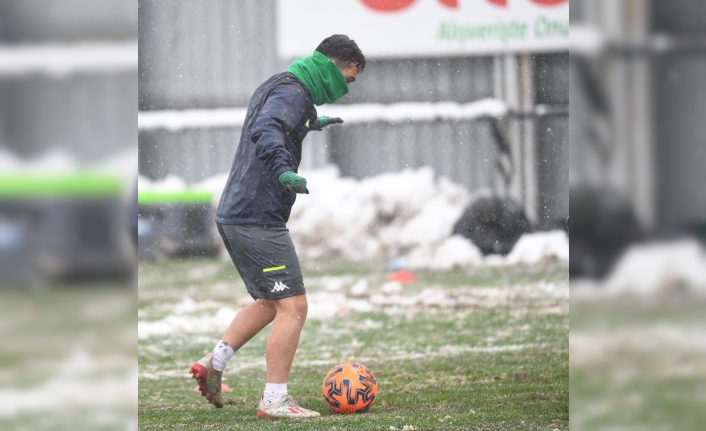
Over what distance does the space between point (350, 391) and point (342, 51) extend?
143cm

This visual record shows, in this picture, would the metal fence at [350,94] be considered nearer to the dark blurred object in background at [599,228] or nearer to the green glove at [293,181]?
the green glove at [293,181]

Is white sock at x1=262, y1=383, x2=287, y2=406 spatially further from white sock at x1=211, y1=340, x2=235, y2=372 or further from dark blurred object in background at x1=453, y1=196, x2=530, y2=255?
dark blurred object in background at x1=453, y1=196, x2=530, y2=255

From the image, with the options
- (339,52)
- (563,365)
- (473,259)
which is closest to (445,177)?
(473,259)

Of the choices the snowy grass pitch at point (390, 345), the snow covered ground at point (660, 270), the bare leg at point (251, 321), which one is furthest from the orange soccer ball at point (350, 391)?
the snow covered ground at point (660, 270)

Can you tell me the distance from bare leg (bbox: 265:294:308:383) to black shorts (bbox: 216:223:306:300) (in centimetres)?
5

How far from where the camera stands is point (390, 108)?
7539 millimetres

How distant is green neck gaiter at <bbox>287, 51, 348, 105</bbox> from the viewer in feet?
13.6

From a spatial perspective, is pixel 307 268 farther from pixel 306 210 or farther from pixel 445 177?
pixel 445 177

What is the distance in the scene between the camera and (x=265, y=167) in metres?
4.02

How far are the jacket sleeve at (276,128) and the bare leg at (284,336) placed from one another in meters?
0.57

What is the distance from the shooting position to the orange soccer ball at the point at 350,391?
417cm

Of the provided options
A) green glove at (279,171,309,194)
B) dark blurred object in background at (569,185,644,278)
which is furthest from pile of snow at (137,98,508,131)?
dark blurred object in background at (569,185,644,278)

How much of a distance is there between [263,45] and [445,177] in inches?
89.8

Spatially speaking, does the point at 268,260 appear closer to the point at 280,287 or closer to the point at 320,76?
the point at 280,287
